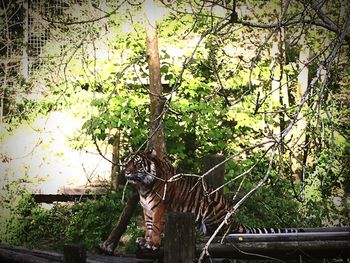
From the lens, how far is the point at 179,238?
320 centimetres

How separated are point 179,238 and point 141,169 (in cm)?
181

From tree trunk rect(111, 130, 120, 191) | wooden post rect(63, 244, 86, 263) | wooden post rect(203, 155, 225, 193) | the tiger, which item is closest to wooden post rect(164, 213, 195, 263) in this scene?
wooden post rect(63, 244, 86, 263)

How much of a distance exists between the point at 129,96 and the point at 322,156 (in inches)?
145

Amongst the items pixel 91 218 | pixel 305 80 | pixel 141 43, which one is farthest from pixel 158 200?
pixel 305 80

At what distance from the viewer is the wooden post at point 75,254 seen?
385 cm

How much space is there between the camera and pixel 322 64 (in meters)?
3.33

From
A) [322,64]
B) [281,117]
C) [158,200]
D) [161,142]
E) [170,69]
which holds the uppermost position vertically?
[170,69]

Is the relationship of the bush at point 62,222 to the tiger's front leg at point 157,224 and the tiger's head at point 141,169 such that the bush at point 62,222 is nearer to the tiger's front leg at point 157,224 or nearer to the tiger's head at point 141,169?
the tiger's front leg at point 157,224

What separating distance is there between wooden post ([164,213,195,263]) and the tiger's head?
1.73 metres

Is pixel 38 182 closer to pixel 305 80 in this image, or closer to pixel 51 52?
pixel 51 52

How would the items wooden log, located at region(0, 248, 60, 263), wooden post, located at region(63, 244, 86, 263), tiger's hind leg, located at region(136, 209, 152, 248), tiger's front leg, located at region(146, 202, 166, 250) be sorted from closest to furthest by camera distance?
wooden post, located at region(63, 244, 86, 263) → tiger's hind leg, located at region(136, 209, 152, 248) → tiger's front leg, located at region(146, 202, 166, 250) → wooden log, located at region(0, 248, 60, 263)

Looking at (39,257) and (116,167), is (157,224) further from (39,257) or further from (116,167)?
(116,167)

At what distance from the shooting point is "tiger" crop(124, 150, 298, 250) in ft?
16.3

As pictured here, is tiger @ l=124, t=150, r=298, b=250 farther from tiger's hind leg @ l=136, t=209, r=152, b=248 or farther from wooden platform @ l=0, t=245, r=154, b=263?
wooden platform @ l=0, t=245, r=154, b=263
